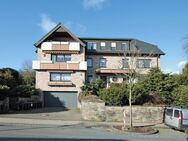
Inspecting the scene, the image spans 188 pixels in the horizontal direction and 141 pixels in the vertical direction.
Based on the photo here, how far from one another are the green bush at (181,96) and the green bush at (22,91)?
17.9 metres

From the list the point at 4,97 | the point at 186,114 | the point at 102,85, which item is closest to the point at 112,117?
the point at 186,114

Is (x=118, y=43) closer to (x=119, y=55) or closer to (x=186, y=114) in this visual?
(x=119, y=55)

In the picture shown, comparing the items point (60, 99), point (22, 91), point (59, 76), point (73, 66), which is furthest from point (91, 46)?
point (22, 91)

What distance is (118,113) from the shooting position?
31234mm

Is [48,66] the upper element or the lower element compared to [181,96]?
upper

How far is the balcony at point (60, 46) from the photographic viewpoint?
50.9m

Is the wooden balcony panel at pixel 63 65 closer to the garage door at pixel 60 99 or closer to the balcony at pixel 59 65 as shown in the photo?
the balcony at pixel 59 65

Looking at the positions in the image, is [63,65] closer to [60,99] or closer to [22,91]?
[60,99]

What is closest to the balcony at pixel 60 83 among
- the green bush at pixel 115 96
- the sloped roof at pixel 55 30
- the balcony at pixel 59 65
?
the balcony at pixel 59 65

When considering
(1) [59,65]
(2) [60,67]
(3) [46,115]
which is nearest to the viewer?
(3) [46,115]

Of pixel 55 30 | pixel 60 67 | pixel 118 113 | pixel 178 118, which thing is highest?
pixel 55 30

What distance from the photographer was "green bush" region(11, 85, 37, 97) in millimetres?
43309

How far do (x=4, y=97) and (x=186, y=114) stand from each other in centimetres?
1884

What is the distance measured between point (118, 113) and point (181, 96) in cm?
627
